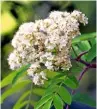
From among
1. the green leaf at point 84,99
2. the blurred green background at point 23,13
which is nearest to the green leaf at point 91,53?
the green leaf at point 84,99

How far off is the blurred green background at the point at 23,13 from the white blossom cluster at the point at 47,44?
902mm

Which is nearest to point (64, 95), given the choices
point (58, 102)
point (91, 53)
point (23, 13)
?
point (58, 102)

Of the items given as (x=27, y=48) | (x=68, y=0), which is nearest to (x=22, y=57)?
(x=27, y=48)

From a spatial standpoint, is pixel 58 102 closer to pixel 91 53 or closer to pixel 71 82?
pixel 71 82

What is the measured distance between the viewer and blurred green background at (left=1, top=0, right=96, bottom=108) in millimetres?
1750

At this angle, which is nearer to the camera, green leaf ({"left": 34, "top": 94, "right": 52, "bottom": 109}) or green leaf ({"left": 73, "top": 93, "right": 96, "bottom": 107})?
green leaf ({"left": 34, "top": 94, "right": 52, "bottom": 109})

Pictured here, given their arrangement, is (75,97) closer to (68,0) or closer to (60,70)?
(60,70)

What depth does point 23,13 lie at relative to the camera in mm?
1791

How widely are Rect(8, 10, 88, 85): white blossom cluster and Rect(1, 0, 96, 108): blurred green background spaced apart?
902 millimetres

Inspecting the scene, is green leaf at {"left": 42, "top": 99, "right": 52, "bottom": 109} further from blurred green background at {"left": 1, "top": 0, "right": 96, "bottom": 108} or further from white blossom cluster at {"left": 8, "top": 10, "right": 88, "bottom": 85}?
blurred green background at {"left": 1, "top": 0, "right": 96, "bottom": 108}

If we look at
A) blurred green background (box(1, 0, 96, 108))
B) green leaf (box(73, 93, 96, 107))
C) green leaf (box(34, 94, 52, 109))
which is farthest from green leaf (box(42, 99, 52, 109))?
blurred green background (box(1, 0, 96, 108))

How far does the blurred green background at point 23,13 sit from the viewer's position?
5.74 feet

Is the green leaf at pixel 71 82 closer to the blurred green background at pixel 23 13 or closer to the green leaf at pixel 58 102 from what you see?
the green leaf at pixel 58 102

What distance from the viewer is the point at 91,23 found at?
235 centimetres
